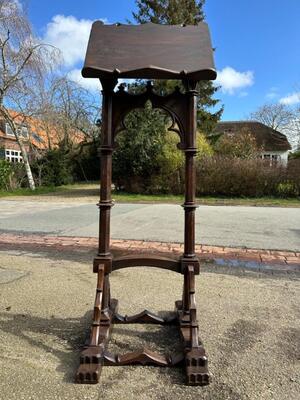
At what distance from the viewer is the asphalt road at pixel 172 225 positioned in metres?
7.84

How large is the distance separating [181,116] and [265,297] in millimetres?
2362

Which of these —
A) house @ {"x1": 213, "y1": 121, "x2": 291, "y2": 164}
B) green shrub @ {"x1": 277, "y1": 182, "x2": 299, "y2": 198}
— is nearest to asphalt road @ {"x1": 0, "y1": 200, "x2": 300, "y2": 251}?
green shrub @ {"x1": 277, "y1": 182, "x2": 299, "y2": 198}

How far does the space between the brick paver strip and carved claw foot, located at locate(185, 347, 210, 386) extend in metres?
3.58

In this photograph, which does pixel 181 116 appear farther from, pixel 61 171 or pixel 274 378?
pixel 61 171

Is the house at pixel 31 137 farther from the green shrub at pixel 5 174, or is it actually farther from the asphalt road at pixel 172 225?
the asphalt road at pixel 172 225

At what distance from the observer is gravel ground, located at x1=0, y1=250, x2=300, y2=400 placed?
8.41ft

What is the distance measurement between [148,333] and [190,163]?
1.53 meters

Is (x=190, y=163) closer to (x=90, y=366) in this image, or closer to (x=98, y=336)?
(x=98, y=336)

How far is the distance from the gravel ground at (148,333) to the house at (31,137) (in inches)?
788

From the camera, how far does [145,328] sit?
11.6ft

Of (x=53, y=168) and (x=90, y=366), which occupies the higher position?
(x=53, y=168)

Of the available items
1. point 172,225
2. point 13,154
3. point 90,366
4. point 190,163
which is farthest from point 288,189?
point 13,154

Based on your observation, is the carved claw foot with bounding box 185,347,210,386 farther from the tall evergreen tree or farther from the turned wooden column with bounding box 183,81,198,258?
the tall evergreen tree

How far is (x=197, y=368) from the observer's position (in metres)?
2.68
